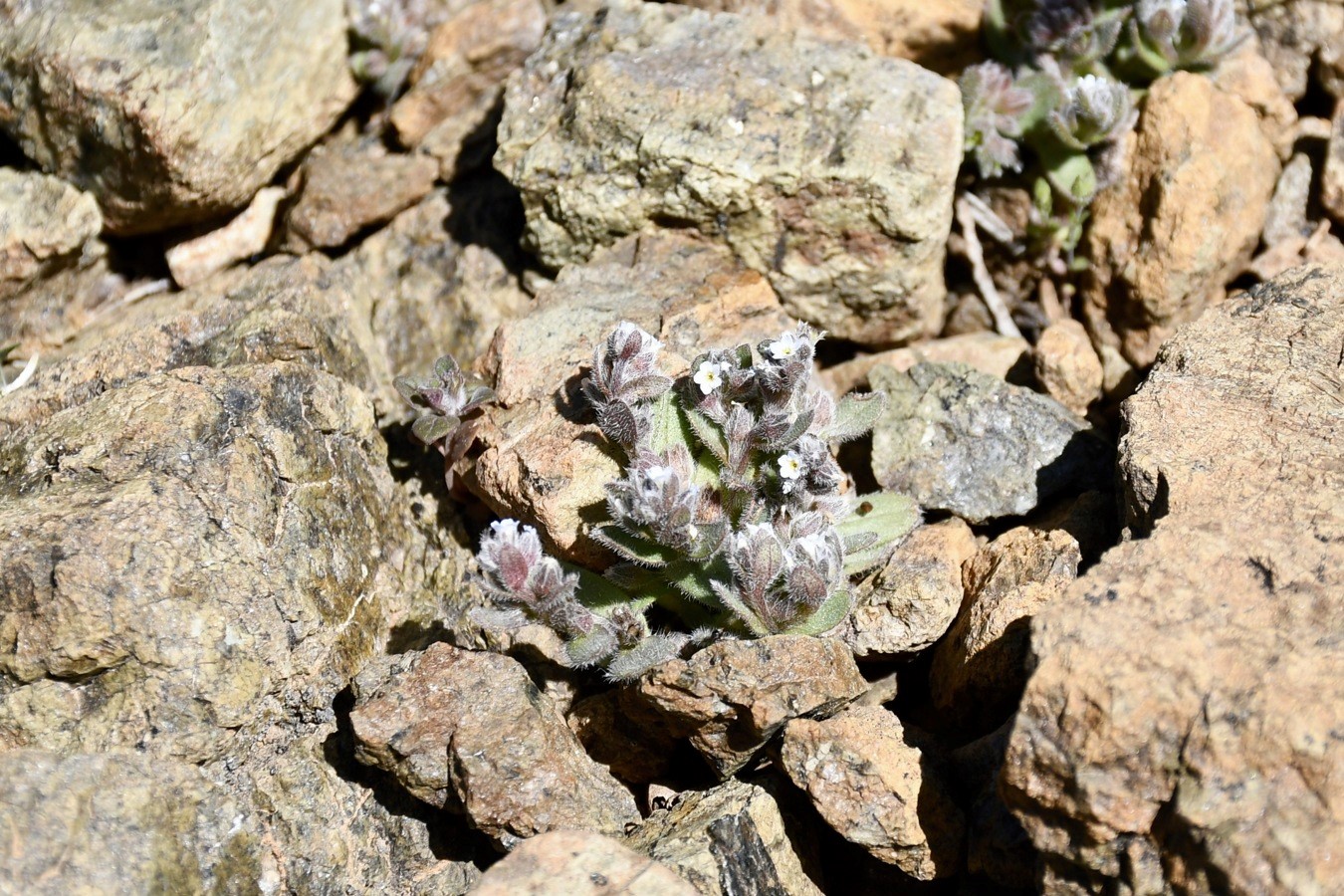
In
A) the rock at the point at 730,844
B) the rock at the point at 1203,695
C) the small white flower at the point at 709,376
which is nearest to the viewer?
the rock at the point at 1203,695

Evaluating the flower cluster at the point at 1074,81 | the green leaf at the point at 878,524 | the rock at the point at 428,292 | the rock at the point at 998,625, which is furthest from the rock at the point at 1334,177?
the rock at the point at 428,292

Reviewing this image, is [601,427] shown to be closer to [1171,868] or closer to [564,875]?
[564,875]

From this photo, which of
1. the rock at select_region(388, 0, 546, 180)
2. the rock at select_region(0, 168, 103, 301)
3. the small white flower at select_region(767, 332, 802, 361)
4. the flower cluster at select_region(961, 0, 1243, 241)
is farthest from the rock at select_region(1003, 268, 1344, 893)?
the rock at select_region(0, 168, 103, 301)

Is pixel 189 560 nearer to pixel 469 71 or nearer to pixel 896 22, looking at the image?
pixel 469 71

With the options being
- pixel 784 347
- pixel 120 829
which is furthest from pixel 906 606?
pixel 120 829

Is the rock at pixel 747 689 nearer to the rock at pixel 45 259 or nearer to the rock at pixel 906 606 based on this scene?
the rock at pixel 906 606
